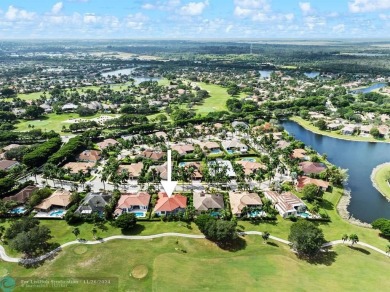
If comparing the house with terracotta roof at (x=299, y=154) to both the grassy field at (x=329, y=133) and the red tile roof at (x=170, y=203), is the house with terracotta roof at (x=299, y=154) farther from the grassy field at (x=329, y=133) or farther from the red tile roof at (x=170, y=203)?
the red tile roof at (x=170, y=203)

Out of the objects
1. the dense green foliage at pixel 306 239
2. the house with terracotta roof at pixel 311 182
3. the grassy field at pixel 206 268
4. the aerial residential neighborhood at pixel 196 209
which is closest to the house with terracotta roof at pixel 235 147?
the aerial residential neighborhood at pixel 196 209

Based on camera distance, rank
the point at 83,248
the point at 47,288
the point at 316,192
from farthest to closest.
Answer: the point at 316,192
the point at 83,248
the point at 47,288

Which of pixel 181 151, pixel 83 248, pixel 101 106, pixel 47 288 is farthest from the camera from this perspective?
pixel 101 106

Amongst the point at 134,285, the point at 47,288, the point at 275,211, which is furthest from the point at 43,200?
the point at 275,211

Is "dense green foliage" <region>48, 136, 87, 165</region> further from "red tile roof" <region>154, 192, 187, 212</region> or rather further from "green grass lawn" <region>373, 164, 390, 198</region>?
"green grass lawn" <region>373, 164, 390, 198</region>

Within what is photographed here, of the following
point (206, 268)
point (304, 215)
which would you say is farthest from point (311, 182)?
point (206, 268)

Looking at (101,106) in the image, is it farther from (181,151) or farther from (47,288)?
(47,288)
